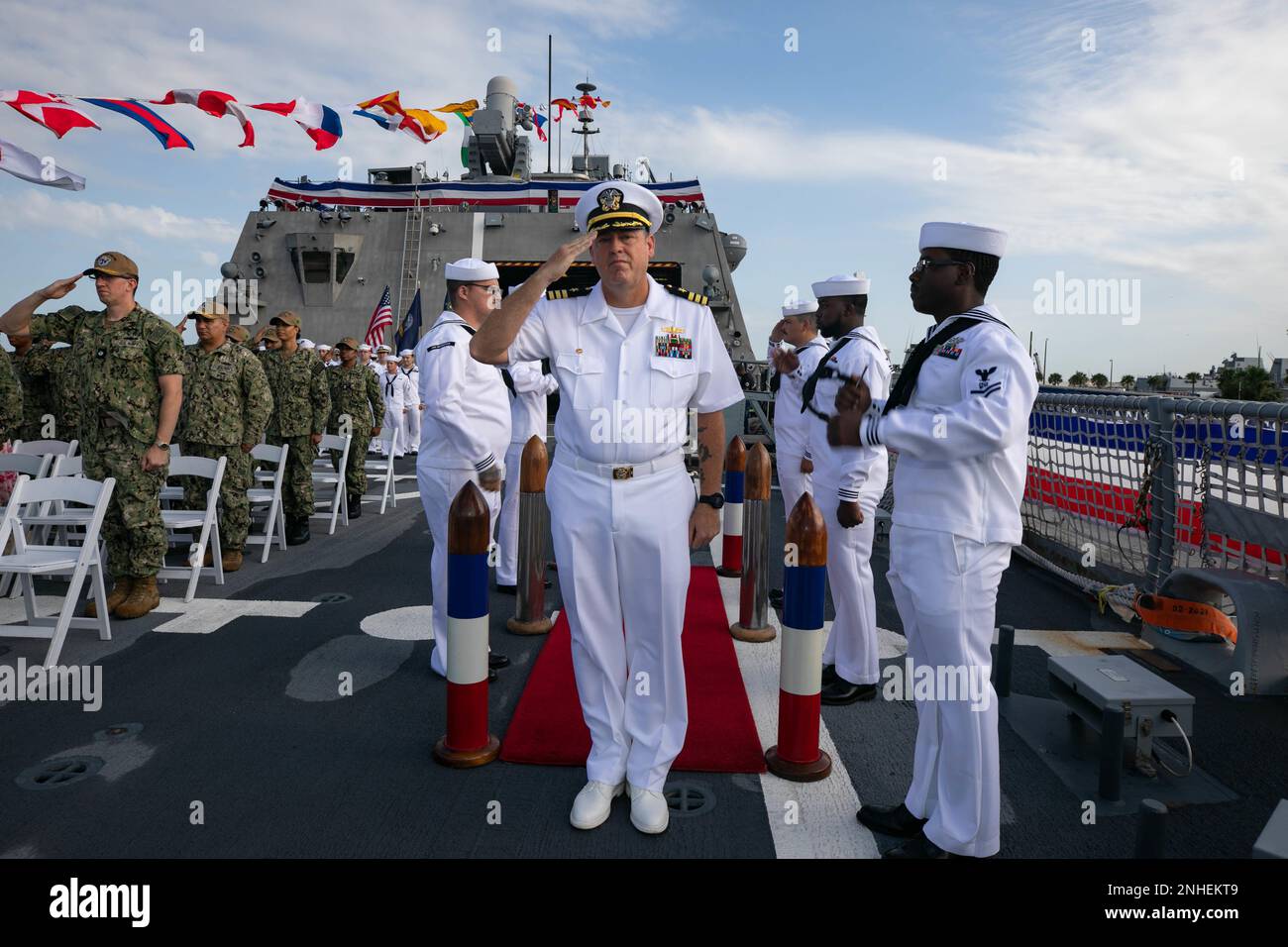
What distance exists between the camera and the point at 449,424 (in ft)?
13.0

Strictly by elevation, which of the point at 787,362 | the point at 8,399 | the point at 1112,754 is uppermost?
the point at 787,362

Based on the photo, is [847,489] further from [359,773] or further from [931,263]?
[359,773]

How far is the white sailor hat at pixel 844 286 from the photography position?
4.18 m

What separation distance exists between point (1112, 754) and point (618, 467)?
86.3 inches

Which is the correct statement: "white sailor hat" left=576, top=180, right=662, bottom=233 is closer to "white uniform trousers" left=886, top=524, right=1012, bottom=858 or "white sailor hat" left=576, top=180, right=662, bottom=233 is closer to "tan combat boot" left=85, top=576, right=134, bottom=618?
"white uniform trousers" left=886, top=524, right=1012, bottom=858

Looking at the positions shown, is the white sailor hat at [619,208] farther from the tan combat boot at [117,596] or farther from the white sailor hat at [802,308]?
the tan combat boot at [117,596]

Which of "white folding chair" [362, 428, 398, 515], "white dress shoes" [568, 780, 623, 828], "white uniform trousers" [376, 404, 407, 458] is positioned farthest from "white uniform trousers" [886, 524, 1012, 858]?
"white uniform trousers" [376, 404, 407, 458]

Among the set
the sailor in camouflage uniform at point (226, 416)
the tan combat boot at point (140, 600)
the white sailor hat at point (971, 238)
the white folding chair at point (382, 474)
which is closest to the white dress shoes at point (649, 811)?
the white sailor hat at point (971, 238)

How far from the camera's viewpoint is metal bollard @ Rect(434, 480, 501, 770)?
303cm

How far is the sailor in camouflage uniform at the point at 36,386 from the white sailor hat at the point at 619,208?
7271 mm

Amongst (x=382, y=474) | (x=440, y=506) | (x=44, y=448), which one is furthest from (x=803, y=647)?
(x=382, y=474)
